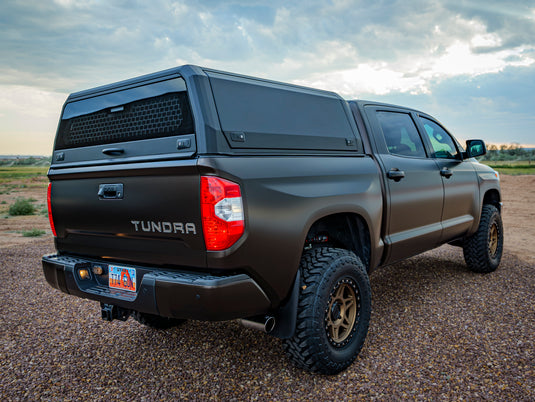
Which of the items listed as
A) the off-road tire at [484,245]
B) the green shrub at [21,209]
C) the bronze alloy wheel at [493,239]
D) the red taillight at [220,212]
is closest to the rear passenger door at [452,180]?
the off-road tire at [484,245]

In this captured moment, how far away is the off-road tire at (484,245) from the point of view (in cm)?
546

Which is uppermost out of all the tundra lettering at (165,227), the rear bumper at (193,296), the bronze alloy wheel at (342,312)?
the tundra lettering at (165,227)

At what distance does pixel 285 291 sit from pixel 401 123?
2.54 m

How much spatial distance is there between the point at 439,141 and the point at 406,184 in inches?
52.8

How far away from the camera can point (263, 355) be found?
3328 millimetres

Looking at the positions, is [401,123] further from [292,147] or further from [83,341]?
[83,341]

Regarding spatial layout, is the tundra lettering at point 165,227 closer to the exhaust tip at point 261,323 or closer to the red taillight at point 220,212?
the red taillight at point 220,212

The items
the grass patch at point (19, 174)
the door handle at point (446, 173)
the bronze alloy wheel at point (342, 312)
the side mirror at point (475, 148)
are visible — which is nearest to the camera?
the bronze alloy wheel at point (342, 312)

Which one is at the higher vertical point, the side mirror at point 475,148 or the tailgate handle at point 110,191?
the side mirror at point 475,148

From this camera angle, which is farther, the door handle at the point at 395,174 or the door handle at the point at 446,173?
the door handle at the point at 446,173

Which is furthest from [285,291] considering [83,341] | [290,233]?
[83,341]

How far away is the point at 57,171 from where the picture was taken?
10.4 feet

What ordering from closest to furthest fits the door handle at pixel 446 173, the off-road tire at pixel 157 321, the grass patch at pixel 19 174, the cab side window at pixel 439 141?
the off-road tire at pixel 157 321 → the door handle at pixel 446 173 → the cab side window at pixel 439 141 → the grass patch at pixel 19 174

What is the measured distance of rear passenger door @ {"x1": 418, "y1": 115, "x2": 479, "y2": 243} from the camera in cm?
470
